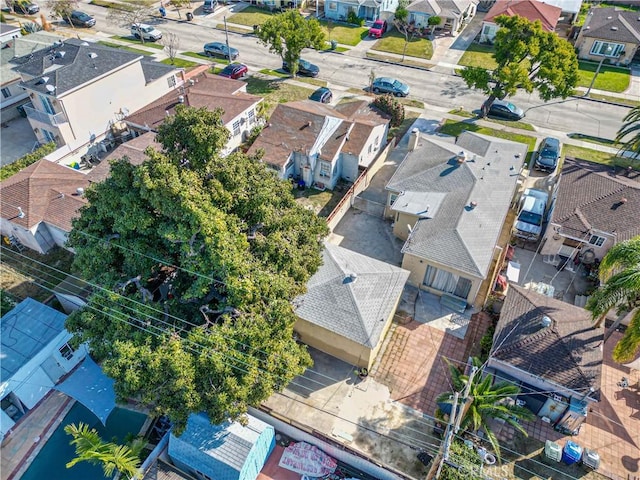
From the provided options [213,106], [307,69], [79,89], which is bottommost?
[307,69]

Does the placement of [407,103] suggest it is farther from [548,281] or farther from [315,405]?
[315,405]

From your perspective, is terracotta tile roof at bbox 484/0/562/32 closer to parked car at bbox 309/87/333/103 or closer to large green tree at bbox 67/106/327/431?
parked car at bbox 309/87/333/103

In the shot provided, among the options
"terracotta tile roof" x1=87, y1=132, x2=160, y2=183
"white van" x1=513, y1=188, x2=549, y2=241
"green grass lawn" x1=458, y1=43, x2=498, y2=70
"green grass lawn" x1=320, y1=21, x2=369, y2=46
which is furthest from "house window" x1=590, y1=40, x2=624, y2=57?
"terracotta tile roof" x1=87, y1=132, x2=160, y2=183

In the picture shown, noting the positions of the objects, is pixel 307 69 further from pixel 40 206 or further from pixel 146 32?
pixel 40 206

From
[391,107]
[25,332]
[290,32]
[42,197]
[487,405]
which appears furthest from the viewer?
[290,32]

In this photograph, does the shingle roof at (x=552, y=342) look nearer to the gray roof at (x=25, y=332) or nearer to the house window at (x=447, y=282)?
the house window at (x=447, y=282)

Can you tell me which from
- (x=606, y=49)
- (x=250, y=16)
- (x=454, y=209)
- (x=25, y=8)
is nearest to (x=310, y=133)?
(x=454, y=209)

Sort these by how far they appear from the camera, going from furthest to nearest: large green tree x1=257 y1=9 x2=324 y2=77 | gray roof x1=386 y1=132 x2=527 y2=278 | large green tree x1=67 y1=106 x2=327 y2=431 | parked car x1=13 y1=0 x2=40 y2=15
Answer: parked car x1=13 y1=0 x2=40 y2=15
large green tree x1=257 y1=9 x2=324 y2=77
gray roof x1=386 y1=132 x2=527 y2=278
large green tree x1=67 y1=106 x2=327 y2=431
